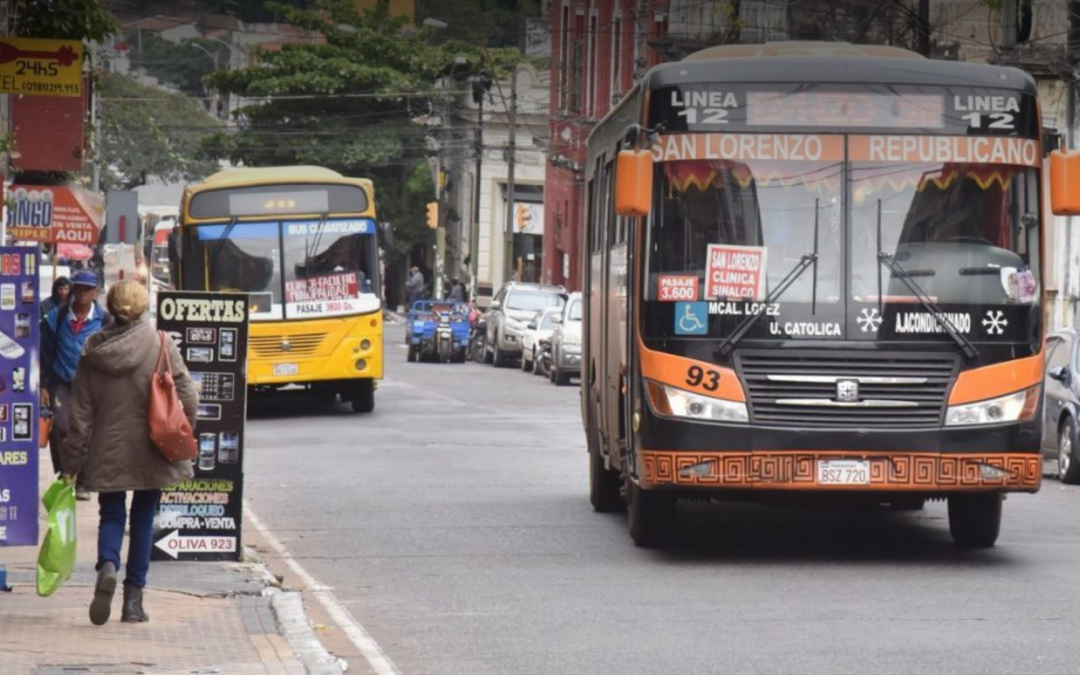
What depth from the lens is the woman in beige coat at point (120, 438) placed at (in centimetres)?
977

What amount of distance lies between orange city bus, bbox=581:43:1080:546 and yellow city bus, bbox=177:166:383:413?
14.9m

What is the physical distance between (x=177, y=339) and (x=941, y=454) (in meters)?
4.66

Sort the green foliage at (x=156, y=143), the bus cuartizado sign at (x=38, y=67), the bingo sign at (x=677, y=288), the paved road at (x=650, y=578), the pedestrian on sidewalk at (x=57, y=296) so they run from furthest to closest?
the green foliage at (x=156, y=143), the pedestrian on sidewalk at (x=57, y=296), the bus cuartizado sign at (x=38, y=67), the bingo sign at (x=677, y=288), the paved road at (x=650, y=578)

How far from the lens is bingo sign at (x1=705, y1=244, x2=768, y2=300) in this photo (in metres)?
12.3

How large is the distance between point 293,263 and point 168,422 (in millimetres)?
17607

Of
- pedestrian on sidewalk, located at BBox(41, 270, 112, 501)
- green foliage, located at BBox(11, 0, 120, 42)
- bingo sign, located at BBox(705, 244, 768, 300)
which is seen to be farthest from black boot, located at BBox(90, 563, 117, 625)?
green foliage, located at BBox(11, 0, 120, 42)

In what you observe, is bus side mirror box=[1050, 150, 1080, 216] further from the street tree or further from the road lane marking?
the street tree

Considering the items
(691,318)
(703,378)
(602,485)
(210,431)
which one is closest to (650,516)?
(703,378)

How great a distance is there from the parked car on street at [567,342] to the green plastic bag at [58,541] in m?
27.1

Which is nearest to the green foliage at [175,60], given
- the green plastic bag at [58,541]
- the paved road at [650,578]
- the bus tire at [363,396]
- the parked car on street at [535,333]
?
the parked car on street at [535,333]

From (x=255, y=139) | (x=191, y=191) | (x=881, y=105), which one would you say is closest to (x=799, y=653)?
(x=881, y=105)

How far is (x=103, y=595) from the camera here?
962 cm

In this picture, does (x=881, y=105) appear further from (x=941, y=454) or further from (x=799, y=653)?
(x=799, y=653)

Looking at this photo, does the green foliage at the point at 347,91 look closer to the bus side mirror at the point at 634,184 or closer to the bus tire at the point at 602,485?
the bus tire at the point at 602,485
